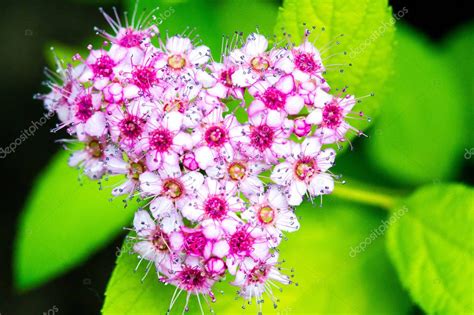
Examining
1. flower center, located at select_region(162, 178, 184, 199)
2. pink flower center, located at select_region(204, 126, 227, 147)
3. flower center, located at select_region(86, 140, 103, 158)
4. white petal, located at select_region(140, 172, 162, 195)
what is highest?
flower center, located at select_region(86, 140, 103, 158)

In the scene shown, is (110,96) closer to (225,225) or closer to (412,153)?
(225,225)

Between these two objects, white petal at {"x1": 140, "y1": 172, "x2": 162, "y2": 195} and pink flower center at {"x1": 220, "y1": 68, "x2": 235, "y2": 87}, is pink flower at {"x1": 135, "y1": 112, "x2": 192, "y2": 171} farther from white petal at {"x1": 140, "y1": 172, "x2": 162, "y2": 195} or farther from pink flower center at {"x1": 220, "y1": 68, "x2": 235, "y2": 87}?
pink flower center at {"x1": 220, "y1": 68, "x2": 235, "y2": 87}

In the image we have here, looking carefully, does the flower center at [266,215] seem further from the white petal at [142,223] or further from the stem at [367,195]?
the stem at [367,195]

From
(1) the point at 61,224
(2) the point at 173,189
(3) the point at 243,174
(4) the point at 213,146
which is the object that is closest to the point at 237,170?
(3) the point at 243,174

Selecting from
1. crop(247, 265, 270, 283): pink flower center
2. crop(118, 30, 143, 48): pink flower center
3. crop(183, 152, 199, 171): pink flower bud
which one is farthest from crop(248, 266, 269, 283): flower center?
crop(118, 30, 143, 48): pink flower center

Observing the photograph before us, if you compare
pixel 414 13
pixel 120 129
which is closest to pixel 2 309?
pixel 120 129
